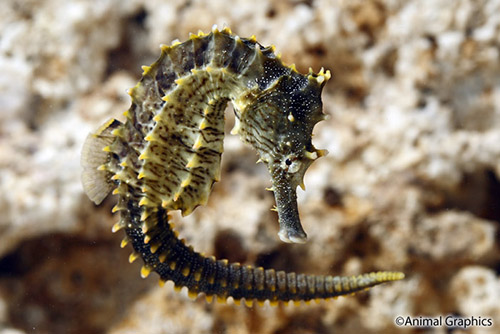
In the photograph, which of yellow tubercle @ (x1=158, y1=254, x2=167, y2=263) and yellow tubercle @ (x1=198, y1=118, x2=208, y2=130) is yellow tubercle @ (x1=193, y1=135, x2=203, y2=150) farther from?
yellow tubercle @ (x1=158, y1=254, x2=167, y2=263)

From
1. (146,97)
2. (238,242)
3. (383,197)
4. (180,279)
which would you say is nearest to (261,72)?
(146,97)

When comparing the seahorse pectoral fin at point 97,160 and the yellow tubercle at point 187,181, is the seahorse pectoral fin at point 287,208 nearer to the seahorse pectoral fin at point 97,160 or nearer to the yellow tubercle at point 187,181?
the yellow tubercle at point 187,181

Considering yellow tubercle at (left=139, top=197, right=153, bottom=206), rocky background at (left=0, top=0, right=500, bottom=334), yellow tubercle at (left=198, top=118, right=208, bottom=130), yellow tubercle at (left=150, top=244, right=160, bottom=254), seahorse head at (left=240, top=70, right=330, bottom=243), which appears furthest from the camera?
rocky background at (left=0, top=0, right=500, bottom=334)

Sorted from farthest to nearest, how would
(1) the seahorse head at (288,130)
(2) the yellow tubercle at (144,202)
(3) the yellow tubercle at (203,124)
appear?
(2) the yellow tubercle at (144,202) < (3) the yellow tubercle at (203,124) < (1) the seahorse head at (288,130)

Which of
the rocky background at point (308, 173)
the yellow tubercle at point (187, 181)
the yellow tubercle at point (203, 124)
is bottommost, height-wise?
the yellow tubercle at point (187, 181)

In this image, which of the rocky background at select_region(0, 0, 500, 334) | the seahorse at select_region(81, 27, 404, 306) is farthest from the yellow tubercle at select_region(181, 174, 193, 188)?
the rocky background at select_region(0, 0, 500, 334)

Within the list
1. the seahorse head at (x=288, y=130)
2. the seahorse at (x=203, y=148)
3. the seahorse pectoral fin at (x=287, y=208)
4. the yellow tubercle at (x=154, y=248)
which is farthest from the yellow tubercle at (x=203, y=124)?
the yellow tubercle at (x=154, y=248)

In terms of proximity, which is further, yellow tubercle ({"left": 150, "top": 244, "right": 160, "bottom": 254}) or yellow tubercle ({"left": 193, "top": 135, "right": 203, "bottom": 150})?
yellow tubercle ({"left": 150, "top": 244, "right": 160, "bottom": 254})
